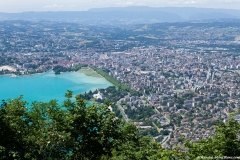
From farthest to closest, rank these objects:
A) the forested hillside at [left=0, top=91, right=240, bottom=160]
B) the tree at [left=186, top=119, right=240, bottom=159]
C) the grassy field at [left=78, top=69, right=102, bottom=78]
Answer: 1. the grassy field at [left=78, top=69, right=102, bottom=78]
2. the forested hillside at [left=0, top=91, right=240, bottom=160]
3. the tree at [left=186, top=119, right=240, bottom=159]

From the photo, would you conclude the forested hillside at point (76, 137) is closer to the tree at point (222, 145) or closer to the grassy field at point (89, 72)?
the tree at point (222, 145)

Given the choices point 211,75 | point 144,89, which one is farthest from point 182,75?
point 144,89

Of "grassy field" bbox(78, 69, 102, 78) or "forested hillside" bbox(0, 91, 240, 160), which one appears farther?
"grassy field" bbox(78, 69, 102, 78)

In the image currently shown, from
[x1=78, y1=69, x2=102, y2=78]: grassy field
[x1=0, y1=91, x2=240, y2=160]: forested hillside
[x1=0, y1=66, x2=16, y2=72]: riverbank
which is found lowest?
[x1=78, y1=69, x2=102, y2=78]: grassy field

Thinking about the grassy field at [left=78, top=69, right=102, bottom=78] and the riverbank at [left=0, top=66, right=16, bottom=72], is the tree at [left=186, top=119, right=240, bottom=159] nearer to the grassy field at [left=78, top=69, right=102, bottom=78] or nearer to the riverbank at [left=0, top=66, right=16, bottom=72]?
the grassy field at [left=78, top=69, right=102, bottom=78]

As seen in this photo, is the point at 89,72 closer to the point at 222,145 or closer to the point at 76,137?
the point at 76,137

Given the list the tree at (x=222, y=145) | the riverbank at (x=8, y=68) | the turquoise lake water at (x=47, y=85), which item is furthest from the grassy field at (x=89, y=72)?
the tree at (x=222, y=145)

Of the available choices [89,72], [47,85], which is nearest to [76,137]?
[47,85]

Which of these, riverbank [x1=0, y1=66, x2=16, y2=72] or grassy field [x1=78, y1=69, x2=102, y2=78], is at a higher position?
riverbank [x1=0, y1=66, x2=16, y2=72]

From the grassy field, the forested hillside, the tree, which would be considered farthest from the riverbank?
the tree
